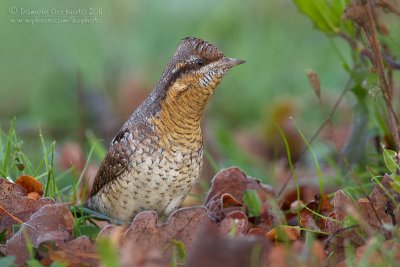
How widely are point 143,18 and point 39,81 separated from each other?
143cm

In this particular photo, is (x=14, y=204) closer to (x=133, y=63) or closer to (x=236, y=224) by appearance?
(x=236, y=224)

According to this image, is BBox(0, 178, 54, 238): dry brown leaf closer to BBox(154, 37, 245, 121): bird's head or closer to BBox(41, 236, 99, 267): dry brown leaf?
BBox(41, 236, 99, 267): dry brown leaf

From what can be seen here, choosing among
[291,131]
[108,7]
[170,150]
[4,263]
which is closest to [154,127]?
[170,150]

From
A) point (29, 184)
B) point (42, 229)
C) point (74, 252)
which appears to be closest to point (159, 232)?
point (74, 252)

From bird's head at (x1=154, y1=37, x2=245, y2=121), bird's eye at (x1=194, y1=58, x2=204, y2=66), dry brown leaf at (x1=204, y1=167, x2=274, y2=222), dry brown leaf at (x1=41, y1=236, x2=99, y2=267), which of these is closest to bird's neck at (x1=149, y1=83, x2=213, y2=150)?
bird's head at (x1=154, y1=37, x2=245, y2=121)

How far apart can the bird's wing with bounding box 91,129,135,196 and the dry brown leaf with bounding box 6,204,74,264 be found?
545 millimetres

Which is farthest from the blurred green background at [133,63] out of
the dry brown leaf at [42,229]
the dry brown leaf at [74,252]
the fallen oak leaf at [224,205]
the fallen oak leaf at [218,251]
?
the fallen oak leaf at [218,251]

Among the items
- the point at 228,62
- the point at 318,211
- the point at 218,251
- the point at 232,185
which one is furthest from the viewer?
the point at 232,185

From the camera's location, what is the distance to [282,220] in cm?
340

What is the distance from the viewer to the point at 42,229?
3.00 m

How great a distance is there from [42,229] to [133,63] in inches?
214

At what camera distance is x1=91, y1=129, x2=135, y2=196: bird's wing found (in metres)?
3.60

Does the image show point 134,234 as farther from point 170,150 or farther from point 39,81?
point 39,81

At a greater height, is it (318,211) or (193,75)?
(193,75)
